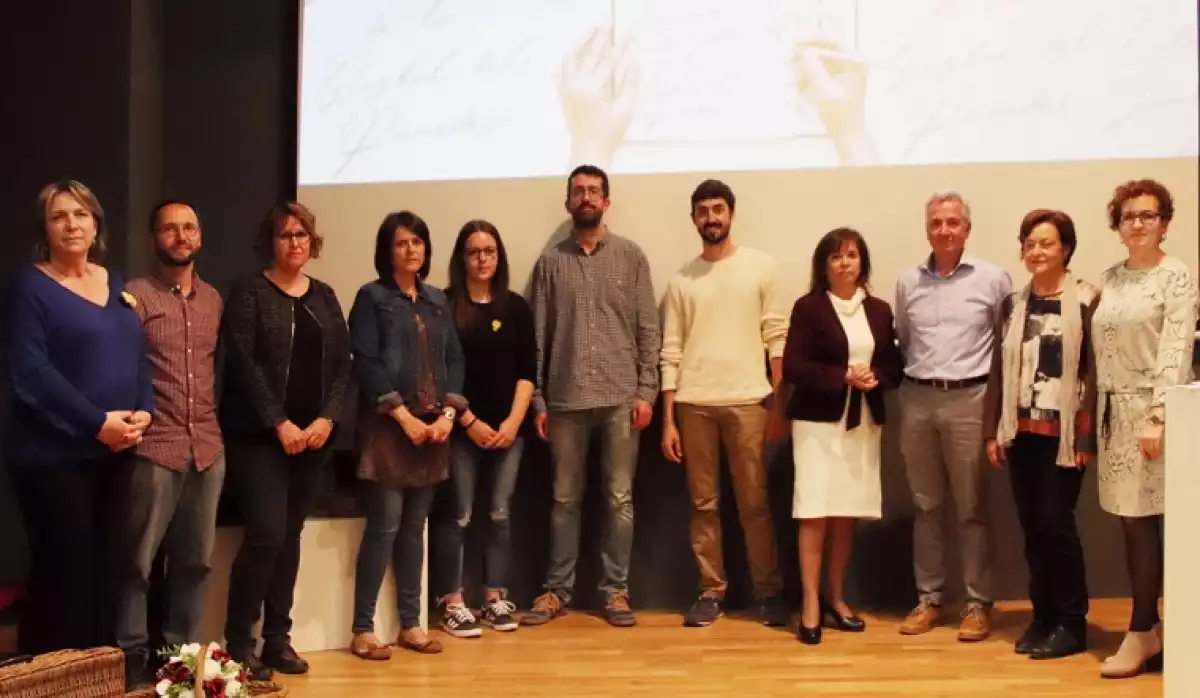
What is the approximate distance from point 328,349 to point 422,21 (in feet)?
5.78

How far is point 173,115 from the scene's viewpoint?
4469 mm

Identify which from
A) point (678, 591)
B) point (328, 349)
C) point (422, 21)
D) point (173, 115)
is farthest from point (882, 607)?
point (173, 115)

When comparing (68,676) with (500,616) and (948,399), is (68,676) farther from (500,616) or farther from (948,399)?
(948,399)

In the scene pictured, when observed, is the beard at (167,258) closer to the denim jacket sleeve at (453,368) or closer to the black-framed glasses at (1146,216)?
the denim jacket sleeve at (453,368)

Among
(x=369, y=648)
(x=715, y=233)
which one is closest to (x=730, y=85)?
(x=715, y=233)

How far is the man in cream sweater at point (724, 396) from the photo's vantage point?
12.8 feet

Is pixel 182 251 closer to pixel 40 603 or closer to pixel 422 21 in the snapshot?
pixel 40 603

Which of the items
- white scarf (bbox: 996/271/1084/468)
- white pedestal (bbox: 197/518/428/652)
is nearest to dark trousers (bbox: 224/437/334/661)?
white pedestal (bbox: 197/518/428/652)

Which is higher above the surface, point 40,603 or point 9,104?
point 9,104

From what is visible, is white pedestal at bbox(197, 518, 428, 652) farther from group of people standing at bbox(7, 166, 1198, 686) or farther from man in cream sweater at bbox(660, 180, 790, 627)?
man in cream sweater at bbox(660, 180, 790, 627)

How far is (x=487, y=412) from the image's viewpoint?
3.84 m

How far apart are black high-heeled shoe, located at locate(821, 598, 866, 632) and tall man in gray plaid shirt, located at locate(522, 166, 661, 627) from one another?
69 centimetres

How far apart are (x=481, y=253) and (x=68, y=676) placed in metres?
1.90

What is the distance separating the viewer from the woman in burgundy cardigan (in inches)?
144
